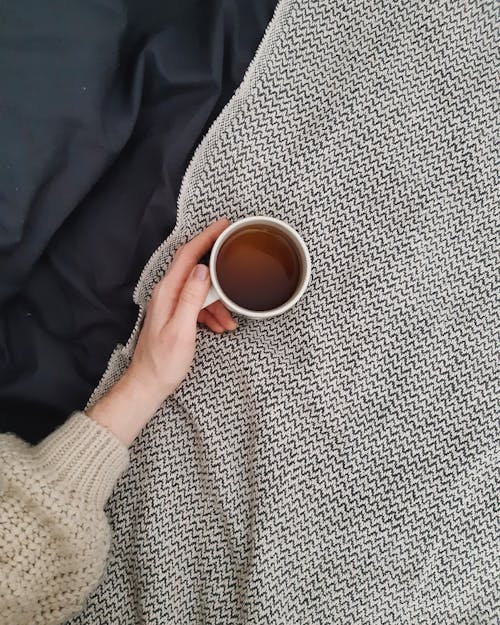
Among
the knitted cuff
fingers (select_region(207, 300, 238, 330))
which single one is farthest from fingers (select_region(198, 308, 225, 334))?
the knitted cuff

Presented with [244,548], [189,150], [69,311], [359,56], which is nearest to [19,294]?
[69,311]

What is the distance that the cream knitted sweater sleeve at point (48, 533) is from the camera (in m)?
0.53

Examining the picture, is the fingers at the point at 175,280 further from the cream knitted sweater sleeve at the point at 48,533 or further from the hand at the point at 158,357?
the cream knitted sweater sleeve at the point at 48,533

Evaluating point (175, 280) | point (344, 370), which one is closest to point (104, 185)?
point (175, 280)

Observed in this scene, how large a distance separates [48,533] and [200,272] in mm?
310

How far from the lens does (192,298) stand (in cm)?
60

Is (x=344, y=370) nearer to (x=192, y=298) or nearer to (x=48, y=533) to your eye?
(x=192, y=298)

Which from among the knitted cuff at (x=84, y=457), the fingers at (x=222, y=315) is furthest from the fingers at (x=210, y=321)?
the knitted cuff at (x=84, y=457)

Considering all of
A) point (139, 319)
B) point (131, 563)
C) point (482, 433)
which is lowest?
point (482, 433)

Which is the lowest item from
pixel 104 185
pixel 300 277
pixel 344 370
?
pixel 344 370

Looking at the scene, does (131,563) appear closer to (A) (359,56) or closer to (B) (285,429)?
(B) (285,429)

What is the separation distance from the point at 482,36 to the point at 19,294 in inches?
26.1

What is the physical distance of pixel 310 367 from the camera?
26.0 inches

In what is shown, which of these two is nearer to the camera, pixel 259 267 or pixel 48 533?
pixel 48 533
